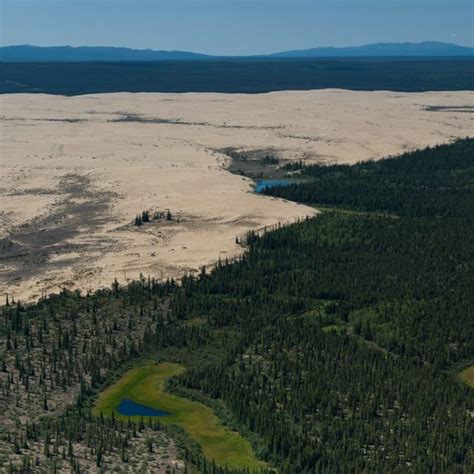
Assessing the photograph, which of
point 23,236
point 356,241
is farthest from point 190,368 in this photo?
point 23,236

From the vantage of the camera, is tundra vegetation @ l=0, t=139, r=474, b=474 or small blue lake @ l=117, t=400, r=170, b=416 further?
small blue lake @ l=117, t=400, r=170, b=416

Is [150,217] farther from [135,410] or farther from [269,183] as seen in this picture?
[135,410]

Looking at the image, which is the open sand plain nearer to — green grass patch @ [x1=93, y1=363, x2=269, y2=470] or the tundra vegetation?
the tundra vegetation

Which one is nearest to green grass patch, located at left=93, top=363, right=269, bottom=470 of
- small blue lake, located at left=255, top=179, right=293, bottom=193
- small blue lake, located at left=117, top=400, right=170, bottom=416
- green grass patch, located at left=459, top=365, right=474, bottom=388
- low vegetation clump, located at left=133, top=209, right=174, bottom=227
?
small blue lake, located at left=117, top=400, right=170, bottom=416

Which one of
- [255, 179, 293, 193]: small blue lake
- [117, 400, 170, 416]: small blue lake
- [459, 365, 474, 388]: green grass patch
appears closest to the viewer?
[117, 400, 170, 416]: small blue lake

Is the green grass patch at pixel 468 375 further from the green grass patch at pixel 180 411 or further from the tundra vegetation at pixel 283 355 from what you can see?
the green grass patch at pixel 180 411

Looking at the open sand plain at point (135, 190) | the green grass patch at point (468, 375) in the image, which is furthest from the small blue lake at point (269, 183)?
the green grass patch at point (468, 375)
